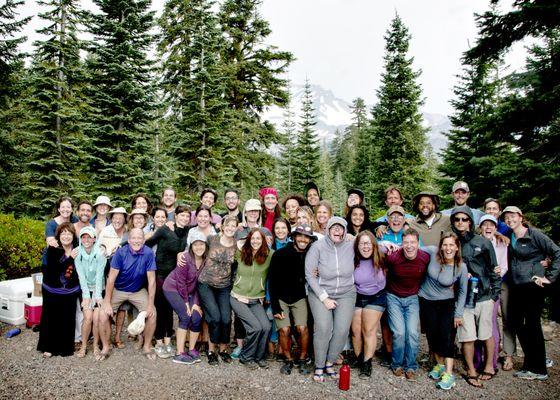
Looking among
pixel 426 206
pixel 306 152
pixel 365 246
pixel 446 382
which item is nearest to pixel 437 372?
pixel 446 382

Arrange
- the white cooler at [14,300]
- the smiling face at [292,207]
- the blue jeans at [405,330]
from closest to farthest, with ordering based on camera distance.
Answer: the blue jeans at [405,330] < the white cooler at [14,300] < the smiling face at [292,207]

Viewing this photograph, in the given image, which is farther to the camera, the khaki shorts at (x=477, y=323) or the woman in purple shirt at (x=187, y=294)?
the woman in purple shirt at (x=187, y=294)

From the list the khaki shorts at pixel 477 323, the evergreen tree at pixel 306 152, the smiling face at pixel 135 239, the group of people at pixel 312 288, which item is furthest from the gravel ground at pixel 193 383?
the evergreen tree at pixel 306 152

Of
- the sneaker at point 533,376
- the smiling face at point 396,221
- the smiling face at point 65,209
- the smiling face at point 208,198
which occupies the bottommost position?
the sneaker at point 533,376

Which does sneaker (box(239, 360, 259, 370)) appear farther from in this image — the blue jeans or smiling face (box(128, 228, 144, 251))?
smiling face (box(128, 228, 144, 251))

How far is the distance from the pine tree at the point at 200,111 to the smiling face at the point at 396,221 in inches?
402

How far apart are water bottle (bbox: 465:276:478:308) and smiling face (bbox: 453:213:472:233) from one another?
0.73 meters

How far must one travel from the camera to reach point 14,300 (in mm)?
6371

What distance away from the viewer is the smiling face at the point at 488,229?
5.26 metres

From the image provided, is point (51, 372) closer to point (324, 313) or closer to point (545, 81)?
point (324, 313)

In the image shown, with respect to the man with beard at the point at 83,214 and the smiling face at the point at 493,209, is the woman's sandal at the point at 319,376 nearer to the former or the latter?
the smiling face at the point at 493,209

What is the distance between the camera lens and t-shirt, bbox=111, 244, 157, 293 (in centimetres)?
532

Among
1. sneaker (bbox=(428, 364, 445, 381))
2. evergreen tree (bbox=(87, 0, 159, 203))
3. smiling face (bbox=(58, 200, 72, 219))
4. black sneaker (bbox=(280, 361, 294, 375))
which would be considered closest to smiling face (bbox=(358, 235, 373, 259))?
sneaker (bbox=(428, 364, 445, 381))

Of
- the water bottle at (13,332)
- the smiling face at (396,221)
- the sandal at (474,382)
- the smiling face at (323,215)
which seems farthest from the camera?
the smiling face at (323,215)
